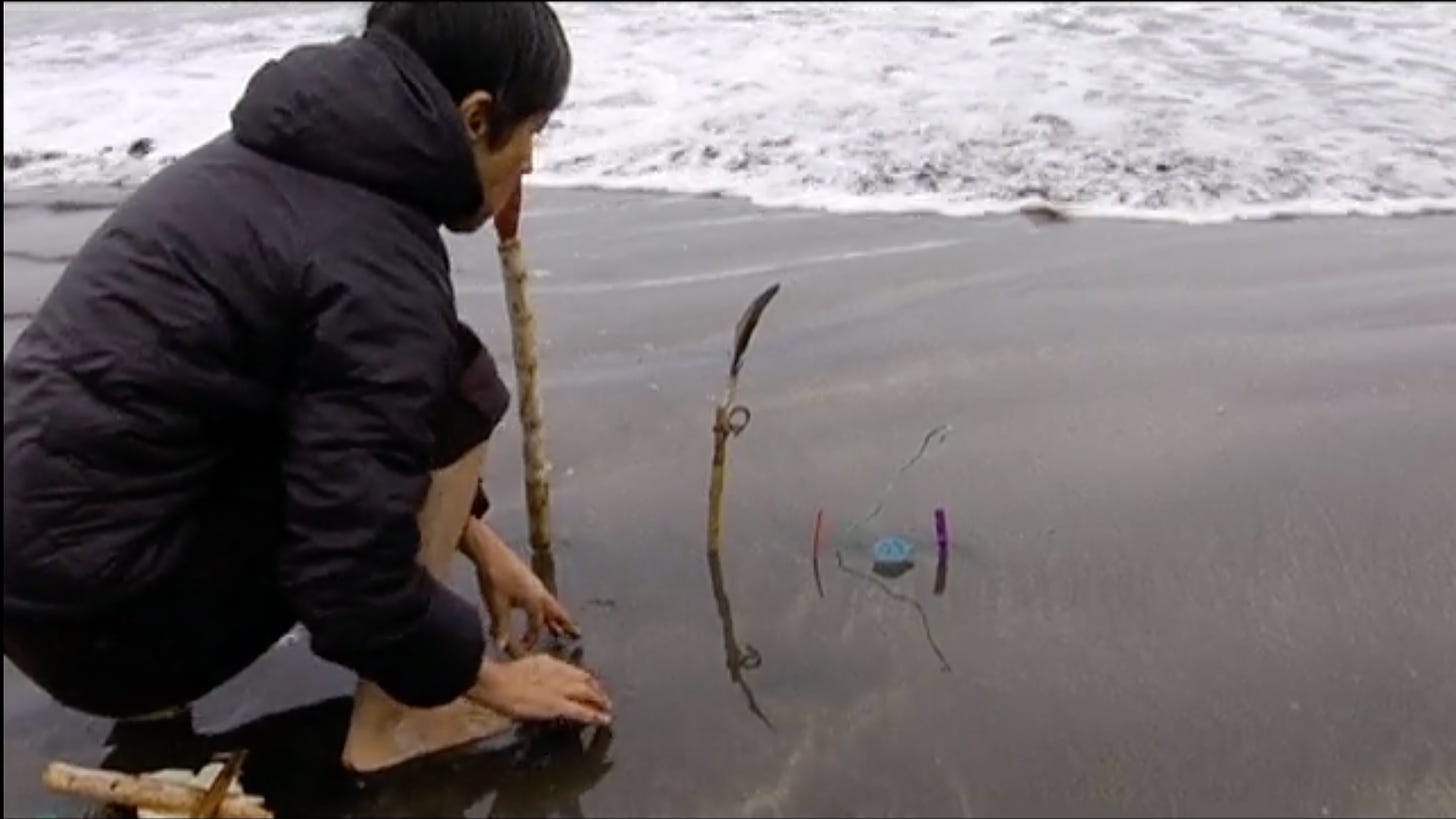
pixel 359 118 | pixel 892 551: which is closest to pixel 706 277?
pixel 892 551

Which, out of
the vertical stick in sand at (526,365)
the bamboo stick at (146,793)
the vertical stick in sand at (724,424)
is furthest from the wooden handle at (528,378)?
the bamboo stick at (146,793)

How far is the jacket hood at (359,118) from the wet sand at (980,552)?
3.57 feet

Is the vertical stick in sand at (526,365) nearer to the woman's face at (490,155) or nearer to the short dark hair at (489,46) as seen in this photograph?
the woman's face at (490,155)

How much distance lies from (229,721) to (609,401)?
1.56 metres

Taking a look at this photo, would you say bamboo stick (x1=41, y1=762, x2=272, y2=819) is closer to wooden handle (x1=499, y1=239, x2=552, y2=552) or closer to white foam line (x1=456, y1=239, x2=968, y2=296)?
wooden handle (x1=499, y1=239, x2=552, y2=552)

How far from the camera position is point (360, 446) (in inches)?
82.2

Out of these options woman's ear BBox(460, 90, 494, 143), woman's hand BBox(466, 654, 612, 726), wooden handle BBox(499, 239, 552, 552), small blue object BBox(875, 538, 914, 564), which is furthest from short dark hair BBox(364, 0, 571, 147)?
small blue object BBox(875, 538, 914, 564)

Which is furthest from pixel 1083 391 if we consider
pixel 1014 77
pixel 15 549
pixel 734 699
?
pixel 1014 77

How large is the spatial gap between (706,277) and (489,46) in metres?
2.94

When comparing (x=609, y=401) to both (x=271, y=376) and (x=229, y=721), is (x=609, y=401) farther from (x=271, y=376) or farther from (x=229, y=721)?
(x=271, y=376)

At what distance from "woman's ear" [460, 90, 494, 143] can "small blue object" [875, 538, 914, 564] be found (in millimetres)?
1408

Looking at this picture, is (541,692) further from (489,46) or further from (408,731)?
(489,46)

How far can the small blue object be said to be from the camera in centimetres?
332

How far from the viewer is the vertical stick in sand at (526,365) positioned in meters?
2.97
